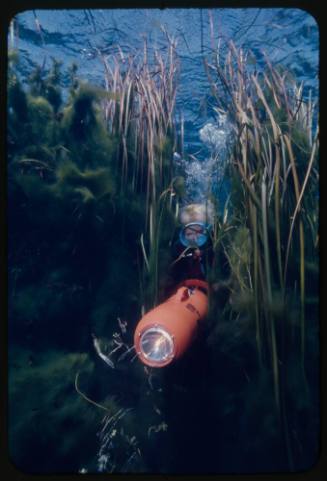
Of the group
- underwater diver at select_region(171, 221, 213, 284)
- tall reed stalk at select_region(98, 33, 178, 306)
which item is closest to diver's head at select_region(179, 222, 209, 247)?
underwater diver at select_region(171, 221, 213, 284)

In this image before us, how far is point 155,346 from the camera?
6.31 ft

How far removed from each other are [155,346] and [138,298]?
62 centimetres

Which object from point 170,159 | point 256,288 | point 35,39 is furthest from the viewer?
point 170,159

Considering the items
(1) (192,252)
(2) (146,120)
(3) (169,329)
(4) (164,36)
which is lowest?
(3) (169,329)

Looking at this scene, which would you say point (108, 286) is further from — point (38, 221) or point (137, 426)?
point (137, 426)

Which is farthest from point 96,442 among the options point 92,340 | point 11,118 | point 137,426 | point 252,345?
point 11,118

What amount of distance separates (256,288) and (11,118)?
6.31 ft

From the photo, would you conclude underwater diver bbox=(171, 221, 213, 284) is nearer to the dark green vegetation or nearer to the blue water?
the dark green vegetation

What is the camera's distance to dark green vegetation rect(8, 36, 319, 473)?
7.11 ft

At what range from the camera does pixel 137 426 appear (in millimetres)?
2330

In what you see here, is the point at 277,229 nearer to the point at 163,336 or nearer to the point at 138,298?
the point at 163,336

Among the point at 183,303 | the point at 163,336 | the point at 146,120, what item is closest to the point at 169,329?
the point at 163,336

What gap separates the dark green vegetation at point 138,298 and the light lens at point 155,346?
53 cm

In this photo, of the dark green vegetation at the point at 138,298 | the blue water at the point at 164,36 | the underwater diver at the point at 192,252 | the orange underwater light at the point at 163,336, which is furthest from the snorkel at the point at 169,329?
the blue water at the point at 164,36
